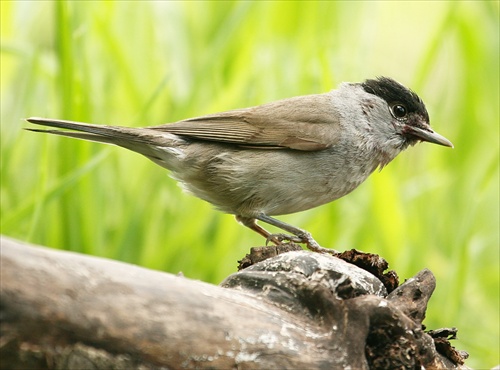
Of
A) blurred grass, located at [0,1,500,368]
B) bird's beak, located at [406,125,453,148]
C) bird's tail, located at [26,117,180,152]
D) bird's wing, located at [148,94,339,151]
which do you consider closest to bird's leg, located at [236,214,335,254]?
bird's wing, located at [148,94,339,151]

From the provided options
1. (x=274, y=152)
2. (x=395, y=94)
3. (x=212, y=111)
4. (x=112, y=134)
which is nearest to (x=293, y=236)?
(x=274, y=152)

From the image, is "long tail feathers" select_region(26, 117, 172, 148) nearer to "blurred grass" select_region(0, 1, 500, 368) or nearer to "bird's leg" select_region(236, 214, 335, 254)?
"blurred grass" select_region(0, 1, 500, 368)

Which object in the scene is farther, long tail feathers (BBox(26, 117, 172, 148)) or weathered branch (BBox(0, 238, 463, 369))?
long tail feathers (BBox(26, 117, 172, 148))

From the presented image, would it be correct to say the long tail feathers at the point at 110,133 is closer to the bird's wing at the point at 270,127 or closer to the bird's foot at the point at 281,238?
the bird's wing at the point at 270,127

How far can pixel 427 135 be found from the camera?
5047 mm

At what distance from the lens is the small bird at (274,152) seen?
15.3 feet

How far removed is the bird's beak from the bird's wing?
491 mm

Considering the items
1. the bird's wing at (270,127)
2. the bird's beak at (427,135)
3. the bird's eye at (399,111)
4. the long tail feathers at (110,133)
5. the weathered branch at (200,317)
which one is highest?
the bird's eye at (399,111)

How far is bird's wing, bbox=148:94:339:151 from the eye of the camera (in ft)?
15.5

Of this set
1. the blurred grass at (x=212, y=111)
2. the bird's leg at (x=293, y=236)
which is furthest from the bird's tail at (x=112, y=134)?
the bird's leg at (x=293, y=236)

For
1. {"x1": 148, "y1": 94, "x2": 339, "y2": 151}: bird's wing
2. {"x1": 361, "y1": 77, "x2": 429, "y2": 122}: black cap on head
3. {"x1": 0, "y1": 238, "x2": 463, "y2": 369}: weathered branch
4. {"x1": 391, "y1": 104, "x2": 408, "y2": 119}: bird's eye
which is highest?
{"x1": 361, "y1": 77, "x2": 429, "y2": 122}: black cap on head

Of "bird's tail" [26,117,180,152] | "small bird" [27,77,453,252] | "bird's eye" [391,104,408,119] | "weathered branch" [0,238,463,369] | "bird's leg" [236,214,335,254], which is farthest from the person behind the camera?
"bird's eye" [391,104,408,119]

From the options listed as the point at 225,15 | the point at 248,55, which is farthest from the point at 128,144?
the point at 225,15

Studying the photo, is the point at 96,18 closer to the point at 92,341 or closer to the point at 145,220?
the point at 145,220
